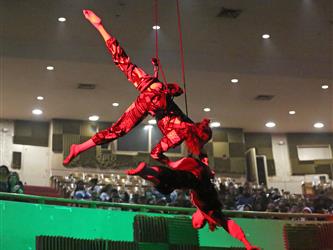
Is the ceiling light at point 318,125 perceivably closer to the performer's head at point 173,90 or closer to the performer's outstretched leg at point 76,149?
the performer's head at point 173,90

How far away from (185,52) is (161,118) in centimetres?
785

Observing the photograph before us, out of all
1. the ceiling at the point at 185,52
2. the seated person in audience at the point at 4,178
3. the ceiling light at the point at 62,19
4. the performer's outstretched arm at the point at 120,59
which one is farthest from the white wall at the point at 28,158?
the performer's outstretched arm at the point at 120,59

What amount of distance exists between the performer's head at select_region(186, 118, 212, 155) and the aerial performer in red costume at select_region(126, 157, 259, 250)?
70 mm

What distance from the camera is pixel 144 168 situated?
8.37 ft

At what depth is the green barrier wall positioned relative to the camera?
15.0ft

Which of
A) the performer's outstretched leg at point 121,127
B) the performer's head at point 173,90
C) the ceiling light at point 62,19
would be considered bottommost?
the performer's outstretched leg at point 121,127

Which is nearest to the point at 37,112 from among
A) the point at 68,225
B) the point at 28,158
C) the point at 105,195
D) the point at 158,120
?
the point at 28,158

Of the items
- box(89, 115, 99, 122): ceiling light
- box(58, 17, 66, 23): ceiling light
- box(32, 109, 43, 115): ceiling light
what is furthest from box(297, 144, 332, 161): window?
box(58, 17, 66, 23): ceiling light

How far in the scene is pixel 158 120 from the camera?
302cm

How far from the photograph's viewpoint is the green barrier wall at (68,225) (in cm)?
459

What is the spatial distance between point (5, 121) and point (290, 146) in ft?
26.3

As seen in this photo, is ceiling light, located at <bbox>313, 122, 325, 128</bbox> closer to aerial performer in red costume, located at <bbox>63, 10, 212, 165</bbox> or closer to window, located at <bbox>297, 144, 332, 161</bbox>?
window, located at <bbox>297, 144, 332, 161</bbox>

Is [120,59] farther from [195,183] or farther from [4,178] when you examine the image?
[4,178]

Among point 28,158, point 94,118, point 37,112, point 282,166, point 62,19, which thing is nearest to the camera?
point 62,19
